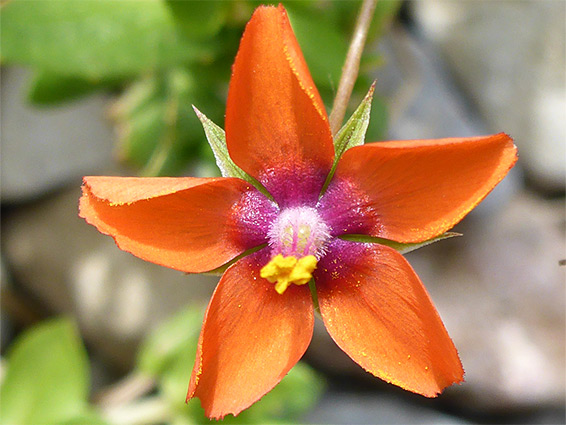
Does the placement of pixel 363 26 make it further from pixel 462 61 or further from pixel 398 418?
pixel 398 418

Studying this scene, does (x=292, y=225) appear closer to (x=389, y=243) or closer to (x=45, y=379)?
(x=389, y=243)

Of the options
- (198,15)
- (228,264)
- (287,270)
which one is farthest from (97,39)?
(287,270)

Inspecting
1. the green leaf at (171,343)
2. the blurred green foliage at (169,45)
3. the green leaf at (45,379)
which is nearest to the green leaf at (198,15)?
the blurred green foliage at (169,45)

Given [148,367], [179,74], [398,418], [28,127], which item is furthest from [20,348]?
[398,418]

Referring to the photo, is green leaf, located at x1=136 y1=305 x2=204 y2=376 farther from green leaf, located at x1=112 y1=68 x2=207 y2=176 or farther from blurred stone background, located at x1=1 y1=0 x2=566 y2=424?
green leaf, located at x1=112 y1=68 x2=207 y2=176

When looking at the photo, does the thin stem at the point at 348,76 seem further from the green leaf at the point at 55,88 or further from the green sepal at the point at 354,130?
the green leaf at the point at 55,88

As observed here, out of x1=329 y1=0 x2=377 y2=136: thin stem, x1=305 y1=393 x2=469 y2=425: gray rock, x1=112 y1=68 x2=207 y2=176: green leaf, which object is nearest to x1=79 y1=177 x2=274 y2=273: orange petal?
x1=329 y1=0 x2=377 y2=136: thin stem

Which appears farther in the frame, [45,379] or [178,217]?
[45,379]
